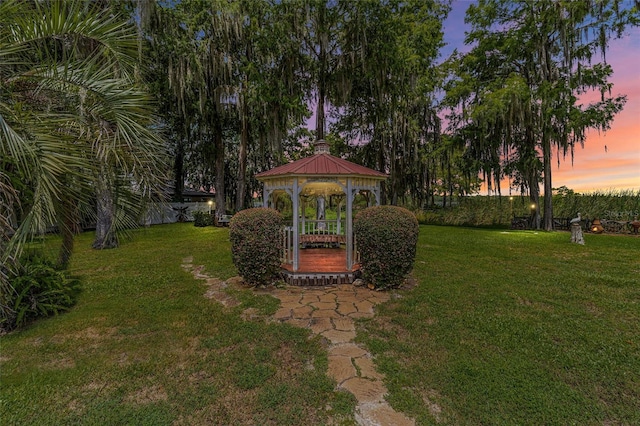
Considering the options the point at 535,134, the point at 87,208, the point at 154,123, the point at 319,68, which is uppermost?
the point at 319,68

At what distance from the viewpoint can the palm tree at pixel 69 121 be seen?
2430mm

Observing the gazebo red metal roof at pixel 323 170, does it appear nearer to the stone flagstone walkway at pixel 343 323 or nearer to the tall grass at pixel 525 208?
the stone flagstone walkway at pixel 343 323

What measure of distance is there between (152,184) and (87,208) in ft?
2.93

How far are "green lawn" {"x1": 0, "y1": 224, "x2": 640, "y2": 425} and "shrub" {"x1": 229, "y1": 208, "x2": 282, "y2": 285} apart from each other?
50cm

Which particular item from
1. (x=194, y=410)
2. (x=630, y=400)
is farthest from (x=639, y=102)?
(x=194, y=410)

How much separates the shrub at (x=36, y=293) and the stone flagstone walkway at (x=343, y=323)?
2.23 metres

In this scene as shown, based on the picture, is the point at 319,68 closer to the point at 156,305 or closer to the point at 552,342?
the point at 156,305

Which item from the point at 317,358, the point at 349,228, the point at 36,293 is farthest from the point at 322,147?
the point at 36,293

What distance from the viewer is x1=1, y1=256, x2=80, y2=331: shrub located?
3.84 metres

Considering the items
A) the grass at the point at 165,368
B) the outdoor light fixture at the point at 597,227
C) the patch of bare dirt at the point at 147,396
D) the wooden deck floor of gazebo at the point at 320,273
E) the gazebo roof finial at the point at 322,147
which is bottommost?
the patch of bare dirt at the point at 147,396

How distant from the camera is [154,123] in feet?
11.3

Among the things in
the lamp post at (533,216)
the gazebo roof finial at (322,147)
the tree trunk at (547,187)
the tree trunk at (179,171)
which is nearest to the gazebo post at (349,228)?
the gazebo roof finial at (322,147)

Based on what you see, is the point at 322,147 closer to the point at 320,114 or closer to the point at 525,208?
the point at 320,114

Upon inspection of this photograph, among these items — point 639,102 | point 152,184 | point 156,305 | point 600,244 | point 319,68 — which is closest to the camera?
point 152,184
